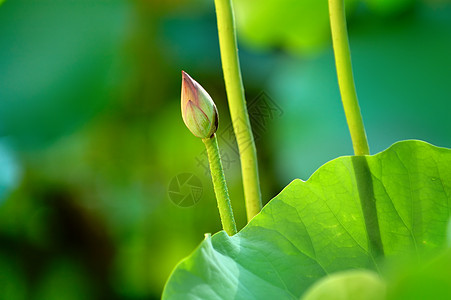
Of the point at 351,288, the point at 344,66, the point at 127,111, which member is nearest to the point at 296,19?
the point at 127,111

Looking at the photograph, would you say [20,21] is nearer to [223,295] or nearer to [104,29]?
[104,29]

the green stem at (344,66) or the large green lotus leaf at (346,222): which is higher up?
the green stem at (344,66)

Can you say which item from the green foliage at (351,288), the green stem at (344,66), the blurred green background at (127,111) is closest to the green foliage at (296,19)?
the blurred green background at (127,111)

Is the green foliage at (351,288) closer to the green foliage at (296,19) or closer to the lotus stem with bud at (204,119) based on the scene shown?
the lotus stem with bud at (204,119)

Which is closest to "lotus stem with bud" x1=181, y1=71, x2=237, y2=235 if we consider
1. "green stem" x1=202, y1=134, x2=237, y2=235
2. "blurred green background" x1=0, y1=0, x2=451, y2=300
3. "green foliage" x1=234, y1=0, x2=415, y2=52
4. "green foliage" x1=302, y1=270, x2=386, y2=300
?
"green stem" x1=202, y1=134, x2=237, y2=235

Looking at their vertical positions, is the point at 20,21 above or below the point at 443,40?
above

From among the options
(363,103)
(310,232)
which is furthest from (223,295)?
(363,103)

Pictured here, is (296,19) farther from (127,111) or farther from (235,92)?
(235,92)
